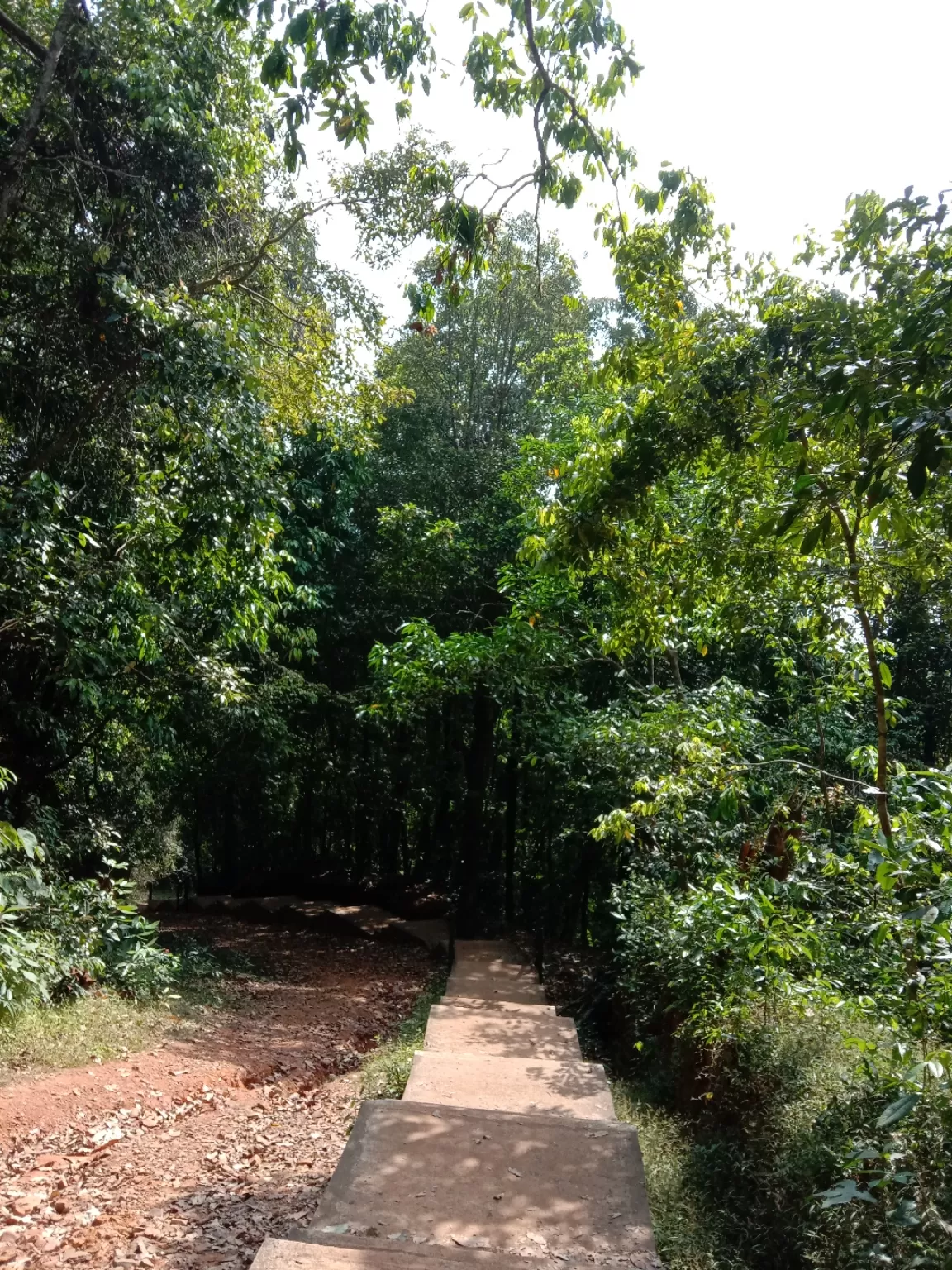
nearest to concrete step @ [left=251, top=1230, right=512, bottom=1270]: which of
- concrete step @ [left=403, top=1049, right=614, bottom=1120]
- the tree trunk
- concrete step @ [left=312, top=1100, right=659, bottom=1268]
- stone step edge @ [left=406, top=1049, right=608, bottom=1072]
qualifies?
concrete step @ [left=312, top=1100, right=659, bottom=1268]

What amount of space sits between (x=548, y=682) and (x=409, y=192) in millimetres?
4739

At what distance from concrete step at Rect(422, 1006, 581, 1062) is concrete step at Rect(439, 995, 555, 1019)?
60 mm

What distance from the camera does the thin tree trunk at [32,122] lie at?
5188 millimetres

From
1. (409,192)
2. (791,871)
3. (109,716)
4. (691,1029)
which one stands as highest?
(409,192)

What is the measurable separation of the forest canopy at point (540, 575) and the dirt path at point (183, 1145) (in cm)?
84

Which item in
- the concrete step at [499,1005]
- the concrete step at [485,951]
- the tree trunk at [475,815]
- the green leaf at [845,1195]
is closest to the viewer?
the green leaf at [845,1195]

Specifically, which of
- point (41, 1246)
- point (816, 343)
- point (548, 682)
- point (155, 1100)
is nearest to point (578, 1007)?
point (548, 682)

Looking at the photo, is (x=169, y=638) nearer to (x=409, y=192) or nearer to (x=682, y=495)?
(x=682, y=495)

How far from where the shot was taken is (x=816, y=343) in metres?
3.17

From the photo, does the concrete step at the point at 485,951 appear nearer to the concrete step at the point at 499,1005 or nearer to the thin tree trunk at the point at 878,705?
the concrete step at the point at 499,1005

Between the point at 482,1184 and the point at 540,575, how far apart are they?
5.06 m

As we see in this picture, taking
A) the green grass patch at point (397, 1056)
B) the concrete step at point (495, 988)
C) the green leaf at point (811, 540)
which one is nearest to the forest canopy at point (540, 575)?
the green leaf at point (811, 540)

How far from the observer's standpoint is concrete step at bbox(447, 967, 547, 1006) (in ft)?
21.3

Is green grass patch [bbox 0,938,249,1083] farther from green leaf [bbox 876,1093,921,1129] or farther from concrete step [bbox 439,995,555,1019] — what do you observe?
green leaf [bbox 876,1093,921,1129]
